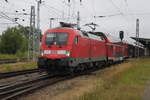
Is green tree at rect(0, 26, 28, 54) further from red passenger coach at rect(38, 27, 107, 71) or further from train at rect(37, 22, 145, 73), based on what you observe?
red passenger coach at rect(38, 27, 107, 71)

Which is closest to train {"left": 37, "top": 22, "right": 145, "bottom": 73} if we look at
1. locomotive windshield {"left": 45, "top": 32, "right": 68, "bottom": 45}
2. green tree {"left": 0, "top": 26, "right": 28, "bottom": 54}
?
locomotive windshield {"left": 45, "top": 32, "right": 68, "bottom": 45}

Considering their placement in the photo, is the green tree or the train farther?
the green tree

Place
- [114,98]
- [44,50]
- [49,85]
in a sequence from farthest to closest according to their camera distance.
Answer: [44,50] → [49,85] → [114,98]

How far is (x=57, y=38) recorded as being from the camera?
17531 mm

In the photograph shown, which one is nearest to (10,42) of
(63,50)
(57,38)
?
(57,38)

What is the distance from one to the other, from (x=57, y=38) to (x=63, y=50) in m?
1.13

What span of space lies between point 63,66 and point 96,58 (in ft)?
21.2

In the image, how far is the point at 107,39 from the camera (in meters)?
27.3

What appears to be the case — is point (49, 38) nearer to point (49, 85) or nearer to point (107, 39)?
point (49, 85)

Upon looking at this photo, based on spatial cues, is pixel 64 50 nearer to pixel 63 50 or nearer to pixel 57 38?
pixel 63 50

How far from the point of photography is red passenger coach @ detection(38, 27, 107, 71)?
16.5 meters

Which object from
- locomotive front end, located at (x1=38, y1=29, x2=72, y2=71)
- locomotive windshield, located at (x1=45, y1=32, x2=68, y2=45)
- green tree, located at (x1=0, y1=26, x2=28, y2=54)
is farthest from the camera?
green tree, located at (x1=0, y1=26, x2=28, y2=54)

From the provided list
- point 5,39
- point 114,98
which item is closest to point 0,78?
point 114,98

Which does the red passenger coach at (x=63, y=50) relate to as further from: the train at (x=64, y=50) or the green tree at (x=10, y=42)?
the green tree at (x=10, y=42)
